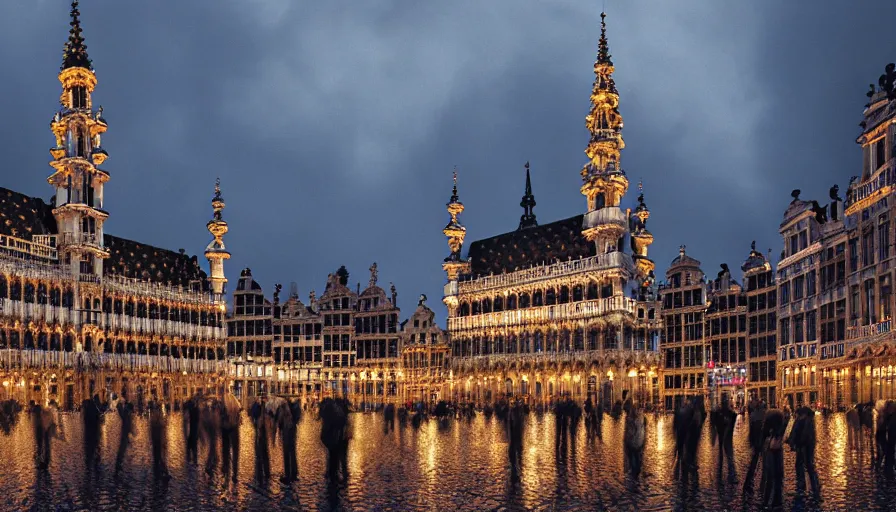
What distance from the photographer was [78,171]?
278 feet

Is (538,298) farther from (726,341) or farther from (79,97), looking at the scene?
(79,97)

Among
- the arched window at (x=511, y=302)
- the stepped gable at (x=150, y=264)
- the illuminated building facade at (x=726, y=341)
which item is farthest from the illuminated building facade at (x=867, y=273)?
the stepped gable at (x=150, y=264)

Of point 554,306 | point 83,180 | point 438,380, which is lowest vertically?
point 438,380

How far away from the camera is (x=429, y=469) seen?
83.1 feet

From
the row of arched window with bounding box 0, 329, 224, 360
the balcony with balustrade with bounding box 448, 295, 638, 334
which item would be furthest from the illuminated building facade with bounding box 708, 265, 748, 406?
the row of arched window with bounding box 0, 329, 224, 360

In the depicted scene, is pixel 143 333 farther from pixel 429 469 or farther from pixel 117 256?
pixel 429 469

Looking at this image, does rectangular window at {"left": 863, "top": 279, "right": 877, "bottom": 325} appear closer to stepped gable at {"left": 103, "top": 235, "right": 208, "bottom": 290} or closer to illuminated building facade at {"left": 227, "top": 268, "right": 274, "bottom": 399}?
illuminated building facade at {"left": 227, "top": 268, "right": 274, "bottom": 399}

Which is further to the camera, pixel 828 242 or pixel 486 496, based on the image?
pixel 828 242

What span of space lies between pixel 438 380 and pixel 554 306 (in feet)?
50.6

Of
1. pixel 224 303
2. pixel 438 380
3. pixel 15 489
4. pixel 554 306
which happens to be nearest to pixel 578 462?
pixel 15 489

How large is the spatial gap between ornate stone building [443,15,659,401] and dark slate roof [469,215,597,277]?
13 cm

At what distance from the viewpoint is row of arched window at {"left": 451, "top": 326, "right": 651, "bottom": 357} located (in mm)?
78812

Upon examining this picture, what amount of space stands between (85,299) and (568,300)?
42179 millimetres

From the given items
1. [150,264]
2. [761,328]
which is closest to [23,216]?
[150,264]
